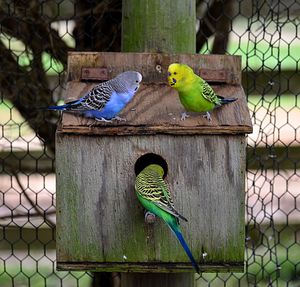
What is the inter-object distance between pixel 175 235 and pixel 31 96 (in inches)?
59.5

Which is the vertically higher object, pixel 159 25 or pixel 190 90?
pixel 159 25

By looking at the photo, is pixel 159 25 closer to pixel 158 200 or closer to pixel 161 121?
pixel 161 121

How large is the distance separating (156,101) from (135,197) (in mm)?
330

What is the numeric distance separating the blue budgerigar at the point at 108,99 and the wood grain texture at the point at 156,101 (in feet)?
0.09

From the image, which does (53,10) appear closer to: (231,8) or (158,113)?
(231,8)

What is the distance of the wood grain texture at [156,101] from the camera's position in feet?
8.95

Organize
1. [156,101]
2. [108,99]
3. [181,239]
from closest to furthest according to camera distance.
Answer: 1. [181,239]
2. [108,99]
3. [156,101]

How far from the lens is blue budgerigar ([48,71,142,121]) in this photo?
8.96 feet

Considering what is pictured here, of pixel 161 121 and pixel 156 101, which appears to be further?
pixel 156 101

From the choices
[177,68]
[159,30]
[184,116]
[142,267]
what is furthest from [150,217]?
[159,30]

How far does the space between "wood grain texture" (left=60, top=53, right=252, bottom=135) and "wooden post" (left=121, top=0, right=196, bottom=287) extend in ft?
0.13

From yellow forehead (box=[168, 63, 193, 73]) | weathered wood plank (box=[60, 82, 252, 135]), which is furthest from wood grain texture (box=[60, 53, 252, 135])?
yellow forehead (box=[168, 63, 193, 73])

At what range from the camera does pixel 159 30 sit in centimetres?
300

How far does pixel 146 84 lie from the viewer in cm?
305
